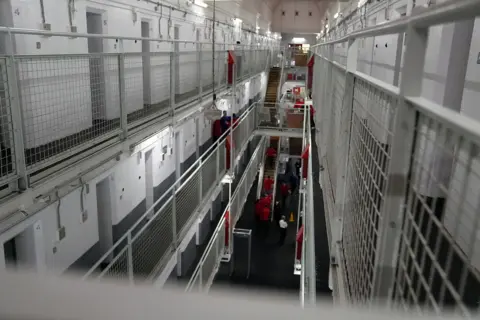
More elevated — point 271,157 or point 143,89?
point 143,89

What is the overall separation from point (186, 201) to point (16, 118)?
13.5ft

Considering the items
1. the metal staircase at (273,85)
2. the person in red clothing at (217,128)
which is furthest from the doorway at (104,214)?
the metal staircase at (273,85)

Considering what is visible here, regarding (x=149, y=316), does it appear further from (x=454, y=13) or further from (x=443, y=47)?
(x=443, y=47)

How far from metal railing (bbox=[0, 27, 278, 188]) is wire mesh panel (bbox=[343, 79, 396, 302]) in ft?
7.44

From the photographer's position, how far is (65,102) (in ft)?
16.1

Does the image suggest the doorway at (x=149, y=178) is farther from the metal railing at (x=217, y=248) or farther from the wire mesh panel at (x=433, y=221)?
the wire mesh panel at (x=433, y=221)

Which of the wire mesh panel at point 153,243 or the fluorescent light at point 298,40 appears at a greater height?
the fluorescent light at point 298,40

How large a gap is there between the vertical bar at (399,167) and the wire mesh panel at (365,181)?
19 cm

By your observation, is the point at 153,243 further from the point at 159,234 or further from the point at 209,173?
the point at 209,173

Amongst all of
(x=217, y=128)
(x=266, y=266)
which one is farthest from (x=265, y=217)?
(x=217, y=128)

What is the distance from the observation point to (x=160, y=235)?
18.3 ft

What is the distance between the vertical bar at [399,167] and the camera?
138 cm

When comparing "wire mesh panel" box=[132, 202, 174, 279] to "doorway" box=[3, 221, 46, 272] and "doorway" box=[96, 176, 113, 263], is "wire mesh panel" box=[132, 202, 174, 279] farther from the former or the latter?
"doorway" box=[96, 176, 113, 263]

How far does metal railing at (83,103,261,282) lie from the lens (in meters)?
3.98
